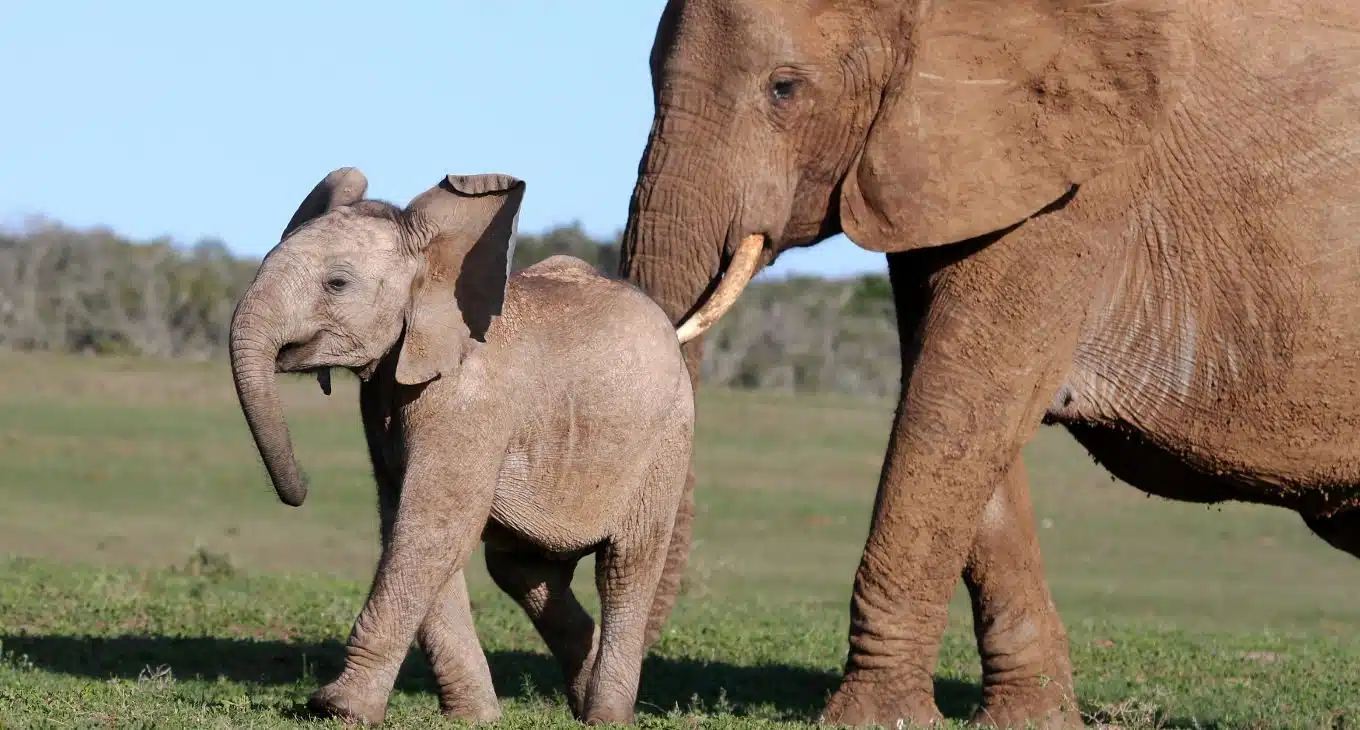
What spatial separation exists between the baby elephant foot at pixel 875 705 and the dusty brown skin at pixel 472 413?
0.82m

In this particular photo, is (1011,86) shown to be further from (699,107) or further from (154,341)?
(154,341)

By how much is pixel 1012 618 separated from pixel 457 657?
2.65 metres

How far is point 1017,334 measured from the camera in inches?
320

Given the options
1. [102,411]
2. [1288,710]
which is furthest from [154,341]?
[1288,710]

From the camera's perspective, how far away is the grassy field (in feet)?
31.3

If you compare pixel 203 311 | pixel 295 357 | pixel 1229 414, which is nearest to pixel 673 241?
pixel 295 357

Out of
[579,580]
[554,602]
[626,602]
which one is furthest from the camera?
[579,580]

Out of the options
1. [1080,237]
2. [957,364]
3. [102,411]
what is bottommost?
[102,411]

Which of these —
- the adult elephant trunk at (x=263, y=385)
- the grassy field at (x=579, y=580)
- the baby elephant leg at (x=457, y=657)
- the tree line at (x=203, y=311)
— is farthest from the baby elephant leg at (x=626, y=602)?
the tree line at (x=203, y=311)

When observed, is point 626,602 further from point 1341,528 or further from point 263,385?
point 1341,528

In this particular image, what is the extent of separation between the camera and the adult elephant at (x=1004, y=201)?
817cm

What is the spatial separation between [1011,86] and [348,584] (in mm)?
6971

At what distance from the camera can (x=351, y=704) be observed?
23.7ft

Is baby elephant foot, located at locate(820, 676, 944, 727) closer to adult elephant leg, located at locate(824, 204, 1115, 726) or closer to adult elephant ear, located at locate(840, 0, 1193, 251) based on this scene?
adult elephant leg, located at locate(824, 204, 1115, 726)
